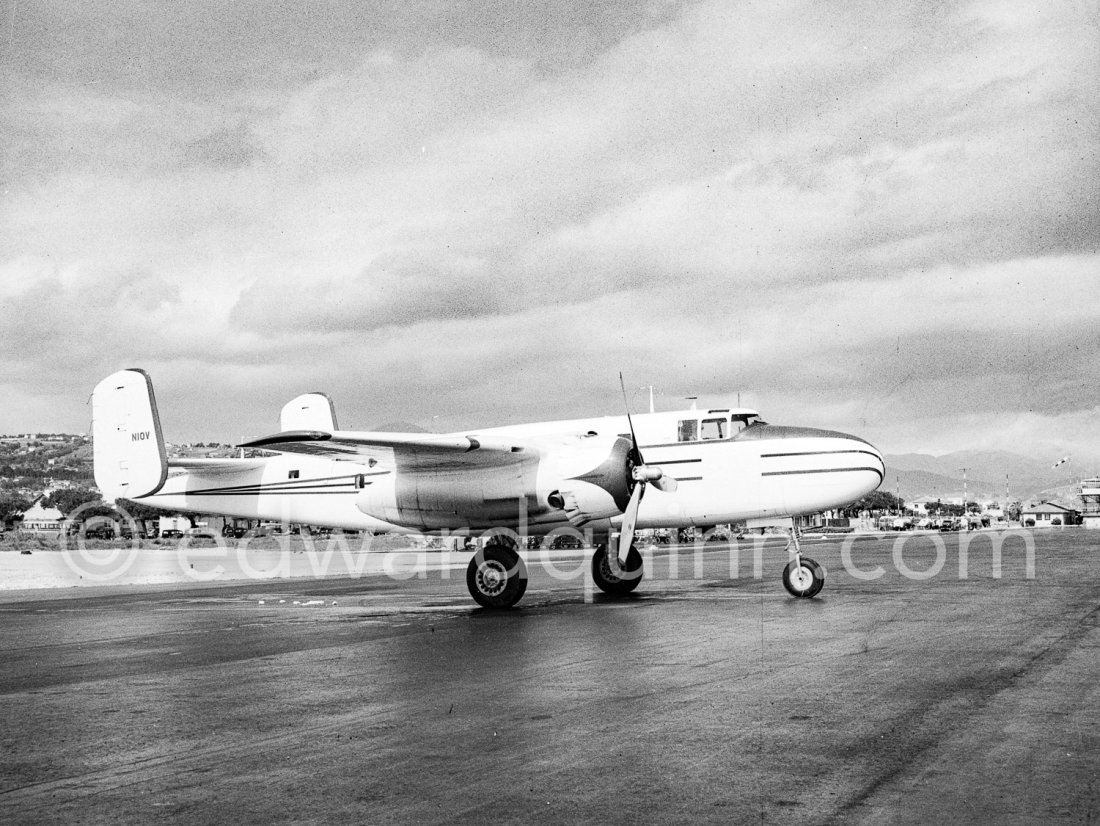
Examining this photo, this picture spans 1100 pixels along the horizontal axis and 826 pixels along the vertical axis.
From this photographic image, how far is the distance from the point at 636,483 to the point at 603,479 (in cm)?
102

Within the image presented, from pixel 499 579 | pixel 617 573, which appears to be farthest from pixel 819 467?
pixel 499 579

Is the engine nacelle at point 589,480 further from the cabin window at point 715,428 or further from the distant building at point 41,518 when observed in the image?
the distant building at point 41,518

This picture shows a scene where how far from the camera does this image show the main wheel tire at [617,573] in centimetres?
2258

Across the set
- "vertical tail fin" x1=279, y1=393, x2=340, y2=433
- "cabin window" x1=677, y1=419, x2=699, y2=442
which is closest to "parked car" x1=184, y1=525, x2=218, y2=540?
"vertical tail fin" x1=279, y1=393, x2=340, y2=433

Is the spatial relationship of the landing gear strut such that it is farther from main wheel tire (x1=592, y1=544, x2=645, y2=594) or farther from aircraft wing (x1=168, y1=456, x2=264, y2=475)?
aircraft wing (x1=168, y1=456, x2=264, y2=475)

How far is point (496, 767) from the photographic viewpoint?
6.76 meters

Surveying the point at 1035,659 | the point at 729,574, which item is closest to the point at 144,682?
the point at 1035,659

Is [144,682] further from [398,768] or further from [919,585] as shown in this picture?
[919,585]

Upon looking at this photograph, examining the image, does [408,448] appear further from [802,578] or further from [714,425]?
[802,578]

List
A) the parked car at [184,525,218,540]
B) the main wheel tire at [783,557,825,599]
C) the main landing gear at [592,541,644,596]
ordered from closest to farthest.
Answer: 1. the main wheel tire at [783,557,825,599]
2. the main landing gear at [592,541,644,596]
3. the parked car at [184,525,218,540]

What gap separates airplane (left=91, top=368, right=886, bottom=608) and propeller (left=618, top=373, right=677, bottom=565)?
0.03 metres

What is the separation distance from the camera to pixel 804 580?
2086cm

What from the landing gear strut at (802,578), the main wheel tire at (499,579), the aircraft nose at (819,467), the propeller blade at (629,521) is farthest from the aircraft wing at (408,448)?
the landing gear strut at (802,578)

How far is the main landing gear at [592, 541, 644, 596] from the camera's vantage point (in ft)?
74.1
